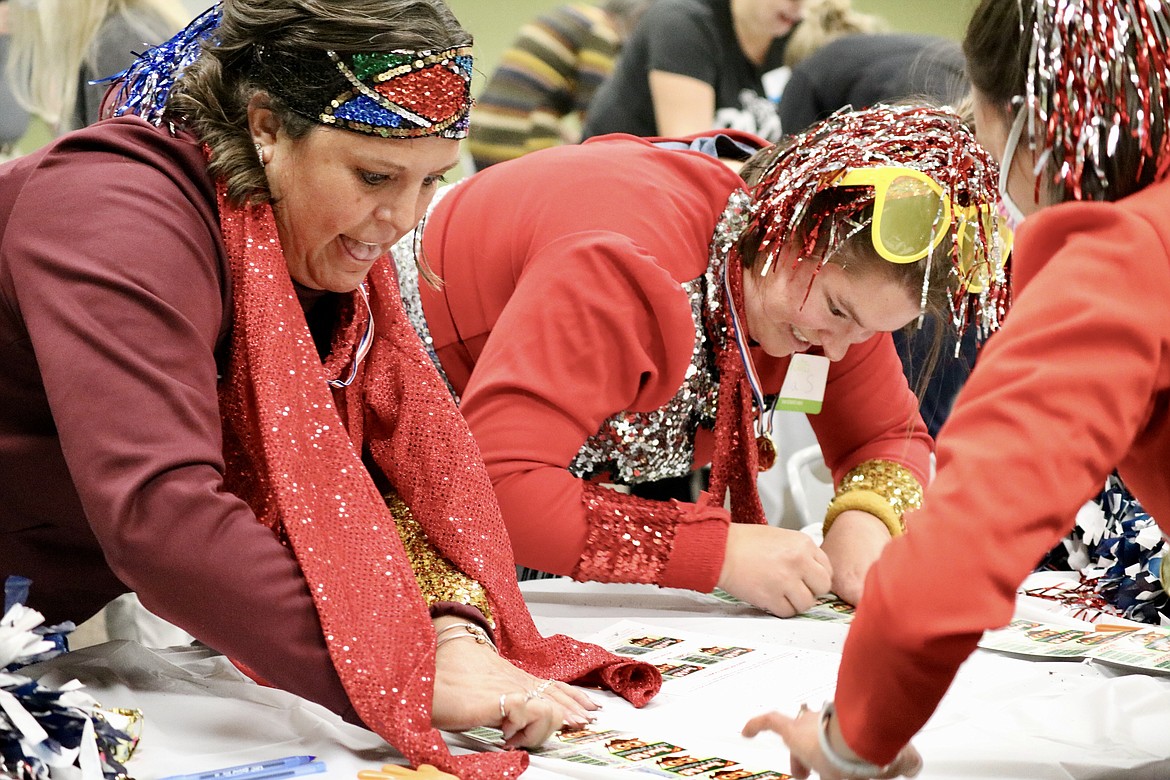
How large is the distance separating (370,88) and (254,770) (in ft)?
2.20

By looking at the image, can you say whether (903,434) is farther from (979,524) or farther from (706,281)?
(979,524)

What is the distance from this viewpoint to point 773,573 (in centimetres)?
181

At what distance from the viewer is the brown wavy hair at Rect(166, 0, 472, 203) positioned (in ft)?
4.26

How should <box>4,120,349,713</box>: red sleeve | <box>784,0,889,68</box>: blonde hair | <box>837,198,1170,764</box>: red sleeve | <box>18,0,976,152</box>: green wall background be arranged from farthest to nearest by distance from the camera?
<box>784,0,889,68</box>: blonde hair
<box>18,0,976,152</box>: green wall background
<box>4,120,349,713</box>: red sleeve
<box>837,198,1170,764</box>: red sleeve

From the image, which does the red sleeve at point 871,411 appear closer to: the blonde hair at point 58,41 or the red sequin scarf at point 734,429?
the red sequin scarf at point 734,429

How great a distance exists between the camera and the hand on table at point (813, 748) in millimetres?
1004

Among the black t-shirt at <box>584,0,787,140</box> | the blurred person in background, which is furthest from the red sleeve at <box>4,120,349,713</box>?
the blurred person in background

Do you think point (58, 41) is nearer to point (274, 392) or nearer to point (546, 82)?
point (546, 82)

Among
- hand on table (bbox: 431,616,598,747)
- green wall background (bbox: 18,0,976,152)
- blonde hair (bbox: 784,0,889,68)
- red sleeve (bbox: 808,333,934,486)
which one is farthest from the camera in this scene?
blonde hair (bbox: 784,0,889,68)

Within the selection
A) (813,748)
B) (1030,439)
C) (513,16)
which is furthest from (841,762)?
(513,16)

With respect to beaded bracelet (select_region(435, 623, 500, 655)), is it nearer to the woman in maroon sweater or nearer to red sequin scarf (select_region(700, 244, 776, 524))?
the woman in maroon sweater

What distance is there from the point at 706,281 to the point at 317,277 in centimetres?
67

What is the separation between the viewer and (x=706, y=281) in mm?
1897

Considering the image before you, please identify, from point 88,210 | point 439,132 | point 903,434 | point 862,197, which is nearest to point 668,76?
point 903,434
